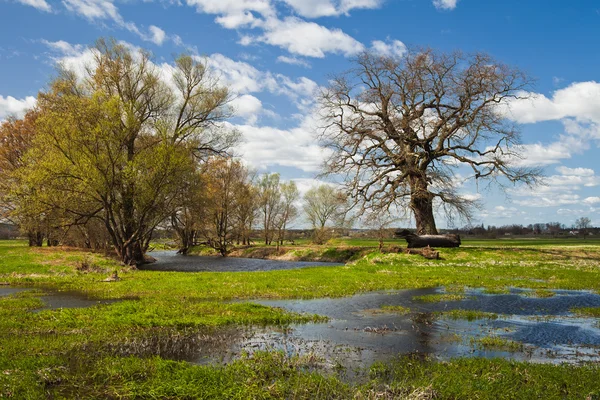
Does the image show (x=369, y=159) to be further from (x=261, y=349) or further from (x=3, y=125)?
(x=3, y=125)

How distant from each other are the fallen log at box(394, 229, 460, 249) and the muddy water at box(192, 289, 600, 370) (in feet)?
70.0

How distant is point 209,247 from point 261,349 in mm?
66723

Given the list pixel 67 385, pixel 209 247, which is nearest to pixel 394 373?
pixel 67 385

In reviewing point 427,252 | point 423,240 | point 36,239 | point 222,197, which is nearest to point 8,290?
point 427,252

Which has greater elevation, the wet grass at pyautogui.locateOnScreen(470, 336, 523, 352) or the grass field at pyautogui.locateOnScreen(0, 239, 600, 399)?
the grass field at pyautogui.locateOnScreen(0, 239, 600, 399)

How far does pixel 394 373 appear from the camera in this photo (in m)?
9.88

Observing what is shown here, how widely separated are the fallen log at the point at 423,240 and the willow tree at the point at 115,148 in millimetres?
21988

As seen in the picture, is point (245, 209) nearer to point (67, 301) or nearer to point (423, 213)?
point (423, 213)

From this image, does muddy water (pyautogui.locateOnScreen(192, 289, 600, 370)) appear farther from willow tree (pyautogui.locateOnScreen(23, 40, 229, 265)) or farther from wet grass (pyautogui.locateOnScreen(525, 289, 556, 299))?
willow tree (pyautogui.locateOnScreen(23, 40, 229, 265))

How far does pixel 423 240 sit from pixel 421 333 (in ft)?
95.7

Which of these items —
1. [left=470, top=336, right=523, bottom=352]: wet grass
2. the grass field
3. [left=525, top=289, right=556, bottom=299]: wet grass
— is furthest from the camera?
[left=525, top=289, right=556, bottom=299]: wet grass

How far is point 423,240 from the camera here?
4216 cm

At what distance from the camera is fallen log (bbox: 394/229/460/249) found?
138 feet

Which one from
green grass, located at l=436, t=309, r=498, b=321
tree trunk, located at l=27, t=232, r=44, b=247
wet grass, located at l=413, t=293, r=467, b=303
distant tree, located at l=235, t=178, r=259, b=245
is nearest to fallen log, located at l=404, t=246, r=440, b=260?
wet grass, located at l=413, t=293, r=467, b=303
